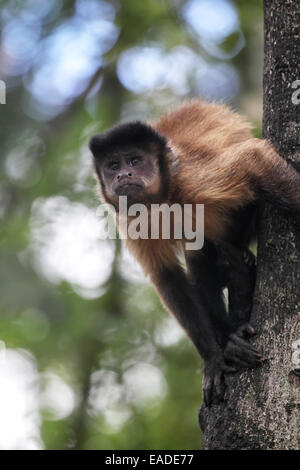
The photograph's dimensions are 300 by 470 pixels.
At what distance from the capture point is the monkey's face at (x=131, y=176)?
17.2ft

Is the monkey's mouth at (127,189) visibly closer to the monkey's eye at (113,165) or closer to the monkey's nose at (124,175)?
the monkey's nose at (124,175)

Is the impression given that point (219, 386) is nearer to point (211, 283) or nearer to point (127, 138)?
point (211, 283)

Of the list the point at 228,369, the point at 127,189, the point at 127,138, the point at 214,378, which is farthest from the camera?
the point at 127,138

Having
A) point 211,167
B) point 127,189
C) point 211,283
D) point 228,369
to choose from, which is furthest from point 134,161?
point 228,369

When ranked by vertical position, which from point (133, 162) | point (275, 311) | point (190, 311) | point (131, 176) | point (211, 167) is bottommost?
point (275, 311)

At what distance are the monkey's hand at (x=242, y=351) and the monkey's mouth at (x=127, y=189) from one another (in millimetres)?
1618

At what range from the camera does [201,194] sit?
4.93m

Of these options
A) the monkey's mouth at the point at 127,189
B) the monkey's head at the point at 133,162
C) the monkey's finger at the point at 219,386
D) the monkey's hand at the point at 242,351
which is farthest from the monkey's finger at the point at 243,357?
the monkey's mouth at the point at 127,189

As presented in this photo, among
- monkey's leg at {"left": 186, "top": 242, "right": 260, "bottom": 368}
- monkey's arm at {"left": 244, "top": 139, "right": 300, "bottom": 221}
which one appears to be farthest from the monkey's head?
monkey's arm at {"left": 244, "top": 139, "right": 300, "bottom": 221}

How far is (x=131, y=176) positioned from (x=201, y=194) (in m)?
0.70
